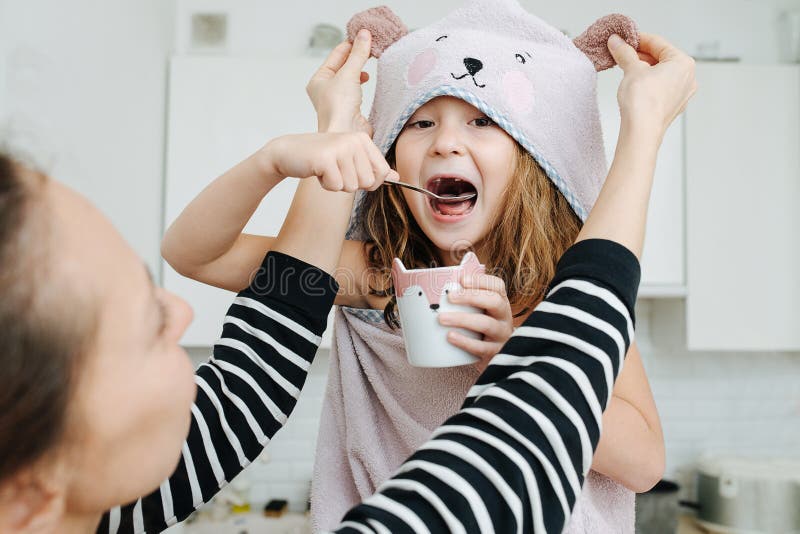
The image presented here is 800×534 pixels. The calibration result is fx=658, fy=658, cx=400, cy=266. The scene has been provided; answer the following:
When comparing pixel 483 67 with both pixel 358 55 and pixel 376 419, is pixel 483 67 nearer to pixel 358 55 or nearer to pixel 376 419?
pixel 358 55

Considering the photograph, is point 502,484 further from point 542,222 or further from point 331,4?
point 331,4

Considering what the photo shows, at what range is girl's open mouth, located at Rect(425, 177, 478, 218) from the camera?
98 centimetres

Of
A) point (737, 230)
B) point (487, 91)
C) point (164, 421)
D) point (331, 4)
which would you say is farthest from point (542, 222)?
point (331, 4)

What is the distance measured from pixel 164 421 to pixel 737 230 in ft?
7.39

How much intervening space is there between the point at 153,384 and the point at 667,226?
211cm

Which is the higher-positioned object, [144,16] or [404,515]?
[144,16]

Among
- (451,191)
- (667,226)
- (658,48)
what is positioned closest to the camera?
(658,48)

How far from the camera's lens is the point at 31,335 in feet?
1.36

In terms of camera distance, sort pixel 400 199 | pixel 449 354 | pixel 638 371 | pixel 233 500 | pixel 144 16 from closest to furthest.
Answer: pixel 449 354 → pixel 638 371 → pixel 400 199 → pixel 144 16 → pixel 233 500

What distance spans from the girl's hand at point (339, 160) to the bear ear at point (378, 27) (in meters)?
0.39

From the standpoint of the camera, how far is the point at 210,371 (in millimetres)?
745

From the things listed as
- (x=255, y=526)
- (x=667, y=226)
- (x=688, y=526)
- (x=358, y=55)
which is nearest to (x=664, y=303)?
(x=667, y=226)

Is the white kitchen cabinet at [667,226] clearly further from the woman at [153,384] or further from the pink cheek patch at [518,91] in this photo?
the woman at [153,384]

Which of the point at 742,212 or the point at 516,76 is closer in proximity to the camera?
the point at 516,76
